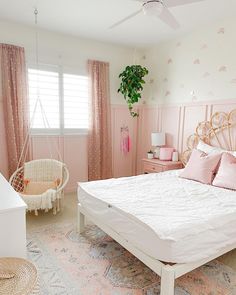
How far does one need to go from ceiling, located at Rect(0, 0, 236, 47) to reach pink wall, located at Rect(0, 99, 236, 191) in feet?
3.83

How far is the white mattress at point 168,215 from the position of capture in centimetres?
158

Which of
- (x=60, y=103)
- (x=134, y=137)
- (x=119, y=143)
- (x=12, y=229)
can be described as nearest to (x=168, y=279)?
(x=12, y=229)

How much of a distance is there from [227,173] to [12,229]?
7.32 feet

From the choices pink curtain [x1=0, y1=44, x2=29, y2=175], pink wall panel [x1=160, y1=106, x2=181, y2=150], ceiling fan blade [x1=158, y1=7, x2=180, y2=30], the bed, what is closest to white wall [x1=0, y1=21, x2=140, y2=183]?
pink curtain [x1=0, y1=44, x2=29, y2=175]

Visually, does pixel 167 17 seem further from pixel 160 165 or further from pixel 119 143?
pixel 119 143

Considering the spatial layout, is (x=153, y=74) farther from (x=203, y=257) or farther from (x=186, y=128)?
(x=203, y=257)

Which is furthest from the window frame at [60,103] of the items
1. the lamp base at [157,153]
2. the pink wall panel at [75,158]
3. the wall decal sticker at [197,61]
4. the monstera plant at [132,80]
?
the wall decal sticker at [197,61]

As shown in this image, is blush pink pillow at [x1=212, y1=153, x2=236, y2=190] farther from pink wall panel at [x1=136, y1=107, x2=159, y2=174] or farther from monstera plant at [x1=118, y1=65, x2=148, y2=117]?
monstera plant at [x1=118, y1=65, x2=148, y2=117]

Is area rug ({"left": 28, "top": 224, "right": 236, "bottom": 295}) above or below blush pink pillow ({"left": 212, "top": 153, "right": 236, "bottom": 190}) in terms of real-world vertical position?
below

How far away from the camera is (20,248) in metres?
1.53

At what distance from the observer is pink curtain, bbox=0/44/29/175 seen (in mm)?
3439

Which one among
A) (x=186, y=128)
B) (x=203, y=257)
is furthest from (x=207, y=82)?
(x=203, y=257)

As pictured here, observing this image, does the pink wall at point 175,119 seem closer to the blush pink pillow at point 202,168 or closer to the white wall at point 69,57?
the white wall at point 69,57

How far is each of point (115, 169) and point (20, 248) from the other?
327cm
